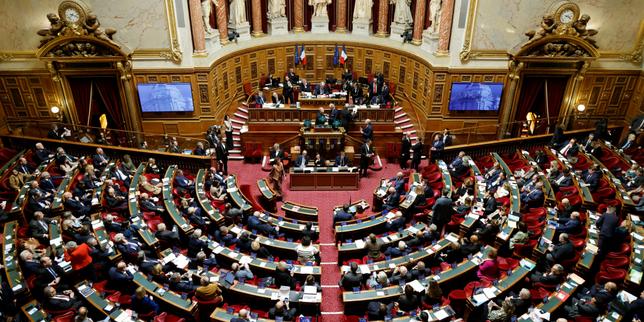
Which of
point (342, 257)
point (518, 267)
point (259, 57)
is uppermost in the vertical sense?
point (259, 57)

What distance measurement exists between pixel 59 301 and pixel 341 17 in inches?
683

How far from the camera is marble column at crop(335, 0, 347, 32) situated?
21.2 metres

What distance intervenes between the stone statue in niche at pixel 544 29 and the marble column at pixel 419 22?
4.76 m

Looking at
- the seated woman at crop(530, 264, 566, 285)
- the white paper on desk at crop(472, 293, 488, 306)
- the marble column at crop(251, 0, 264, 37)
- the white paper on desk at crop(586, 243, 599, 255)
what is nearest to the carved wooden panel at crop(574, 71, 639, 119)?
the white paper on desk at crop(586, 243, 599, 255)

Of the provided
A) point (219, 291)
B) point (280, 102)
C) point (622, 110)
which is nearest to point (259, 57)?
point (280, 102)

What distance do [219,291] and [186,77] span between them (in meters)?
10.3

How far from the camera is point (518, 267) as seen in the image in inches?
374

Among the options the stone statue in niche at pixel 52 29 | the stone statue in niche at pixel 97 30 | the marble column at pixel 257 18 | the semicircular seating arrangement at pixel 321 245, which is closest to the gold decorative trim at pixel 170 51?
the stone statue in niche at pixel 97 30

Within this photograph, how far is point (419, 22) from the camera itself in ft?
63.1

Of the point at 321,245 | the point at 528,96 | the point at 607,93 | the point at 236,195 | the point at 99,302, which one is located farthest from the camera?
the point at 528,96

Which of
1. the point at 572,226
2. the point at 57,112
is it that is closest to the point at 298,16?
the point at 57,112

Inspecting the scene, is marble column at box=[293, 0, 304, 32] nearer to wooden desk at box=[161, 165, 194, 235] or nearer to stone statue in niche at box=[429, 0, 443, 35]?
stone statue in niche at box=[429, 0, 443, 35]

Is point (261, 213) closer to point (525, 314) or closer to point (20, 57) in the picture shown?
point (525, 314)

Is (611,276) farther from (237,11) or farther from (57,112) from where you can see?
(57,112)
